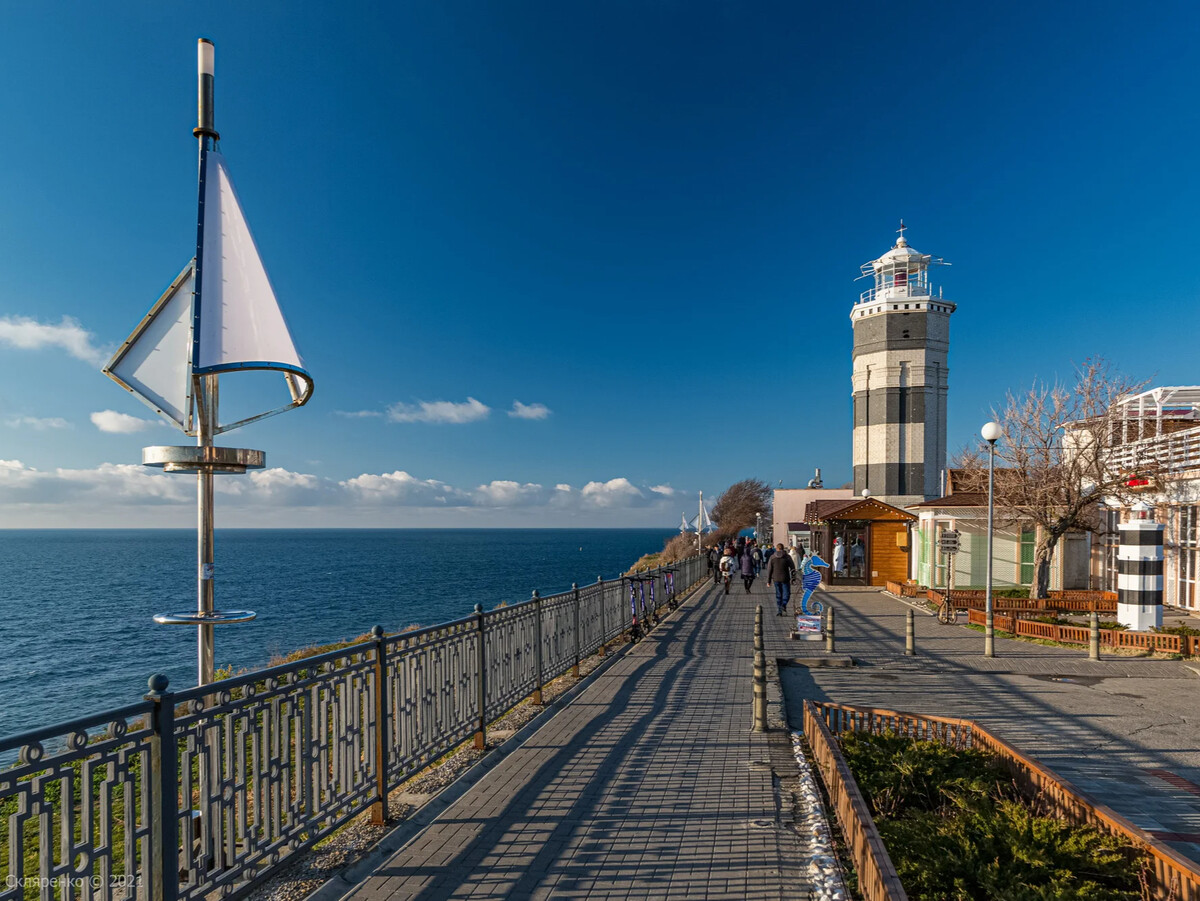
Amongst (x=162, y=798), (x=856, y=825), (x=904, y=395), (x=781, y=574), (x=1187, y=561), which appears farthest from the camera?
(x=904, y=395)

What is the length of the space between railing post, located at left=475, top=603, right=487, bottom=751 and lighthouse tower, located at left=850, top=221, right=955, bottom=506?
Answer: 1260 inches

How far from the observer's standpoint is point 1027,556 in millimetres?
22156

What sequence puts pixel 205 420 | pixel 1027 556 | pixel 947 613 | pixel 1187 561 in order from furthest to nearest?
pixel 1027 556, pixel 1187 561, pixel 947 613, pixel 205 420

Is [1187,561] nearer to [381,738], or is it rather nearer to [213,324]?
[381,738]

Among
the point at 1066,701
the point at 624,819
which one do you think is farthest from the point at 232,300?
the point at 1066,701

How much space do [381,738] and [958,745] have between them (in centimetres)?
532

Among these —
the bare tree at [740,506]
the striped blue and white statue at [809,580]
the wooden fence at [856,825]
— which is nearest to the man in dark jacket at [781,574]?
the striped blue and white statue at [809,580]

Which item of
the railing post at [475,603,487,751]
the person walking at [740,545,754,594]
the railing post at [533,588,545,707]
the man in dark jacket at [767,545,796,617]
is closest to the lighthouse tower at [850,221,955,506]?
the person walking at [740,545,754,594]

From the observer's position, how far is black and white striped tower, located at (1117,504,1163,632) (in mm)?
13297

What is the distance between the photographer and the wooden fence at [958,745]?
3.43 metres

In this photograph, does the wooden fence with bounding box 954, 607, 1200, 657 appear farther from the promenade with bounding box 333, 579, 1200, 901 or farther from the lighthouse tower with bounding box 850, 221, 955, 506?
the lighthouse tower with bounding box 850, 221, 955, 506

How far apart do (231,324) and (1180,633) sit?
1693 cm

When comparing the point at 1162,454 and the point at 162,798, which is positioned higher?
the point at 1162,454

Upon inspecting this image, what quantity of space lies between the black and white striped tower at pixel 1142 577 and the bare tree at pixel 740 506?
63.2 m
